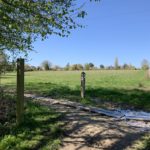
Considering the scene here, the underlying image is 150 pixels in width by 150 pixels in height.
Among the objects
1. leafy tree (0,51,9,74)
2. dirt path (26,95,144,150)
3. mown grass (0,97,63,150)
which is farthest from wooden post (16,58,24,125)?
leafy tree (0,51,9,74)

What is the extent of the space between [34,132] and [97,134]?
6.14ft

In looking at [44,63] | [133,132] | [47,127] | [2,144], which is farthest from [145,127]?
[44,63]

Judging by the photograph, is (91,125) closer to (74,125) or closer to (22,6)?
(74,125)

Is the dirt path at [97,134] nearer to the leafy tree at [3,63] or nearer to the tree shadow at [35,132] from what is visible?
the tree shadow at [35,132]

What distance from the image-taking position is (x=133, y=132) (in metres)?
9.62

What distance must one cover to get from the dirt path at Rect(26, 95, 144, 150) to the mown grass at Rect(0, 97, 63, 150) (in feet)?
0.93

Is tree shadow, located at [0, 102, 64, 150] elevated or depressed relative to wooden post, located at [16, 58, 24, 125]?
depressed

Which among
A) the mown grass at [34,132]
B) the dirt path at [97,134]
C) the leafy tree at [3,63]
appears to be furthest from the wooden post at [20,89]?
the leafy tree at [3,63]

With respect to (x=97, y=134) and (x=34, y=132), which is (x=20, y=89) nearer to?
(x=34, y=132)

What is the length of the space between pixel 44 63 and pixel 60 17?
68.4m

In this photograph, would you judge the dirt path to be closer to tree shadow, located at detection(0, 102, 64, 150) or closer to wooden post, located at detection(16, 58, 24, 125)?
tree shadow, located at detection(0, 102, 64, 150)

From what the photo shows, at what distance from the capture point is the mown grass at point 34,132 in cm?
955

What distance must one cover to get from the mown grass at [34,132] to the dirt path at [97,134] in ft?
0.93

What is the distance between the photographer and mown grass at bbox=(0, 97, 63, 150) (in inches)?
376
